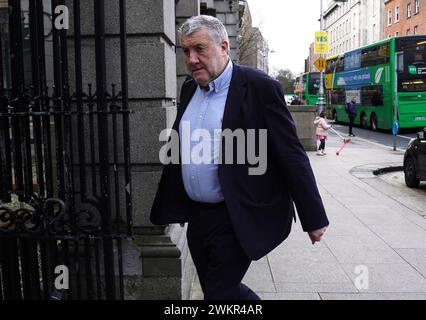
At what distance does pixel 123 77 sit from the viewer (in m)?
3.43

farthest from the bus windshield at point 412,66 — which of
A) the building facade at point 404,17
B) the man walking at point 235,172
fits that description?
the building facade at point 404,17

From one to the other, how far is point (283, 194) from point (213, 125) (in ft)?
1.86

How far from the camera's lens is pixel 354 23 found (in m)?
73.2

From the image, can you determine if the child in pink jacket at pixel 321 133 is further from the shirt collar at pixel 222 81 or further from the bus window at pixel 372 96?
the shirt collar at pixel 222 81

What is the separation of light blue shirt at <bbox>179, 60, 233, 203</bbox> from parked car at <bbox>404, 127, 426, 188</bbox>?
8660mm

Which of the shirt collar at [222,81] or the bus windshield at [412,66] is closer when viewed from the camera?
the shirt collar at [222,81]

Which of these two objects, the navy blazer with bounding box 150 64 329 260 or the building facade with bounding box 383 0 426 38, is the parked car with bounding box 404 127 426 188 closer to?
the navy blazer with bounding box 150 64 329 260

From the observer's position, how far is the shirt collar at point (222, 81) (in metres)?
2.92

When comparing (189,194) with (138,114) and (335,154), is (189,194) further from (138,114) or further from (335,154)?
(335,154)

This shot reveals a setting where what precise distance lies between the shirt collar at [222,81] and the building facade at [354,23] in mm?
61752

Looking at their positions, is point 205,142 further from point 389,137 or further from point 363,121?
point 363,121

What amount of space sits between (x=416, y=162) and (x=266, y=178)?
29.0 feet
